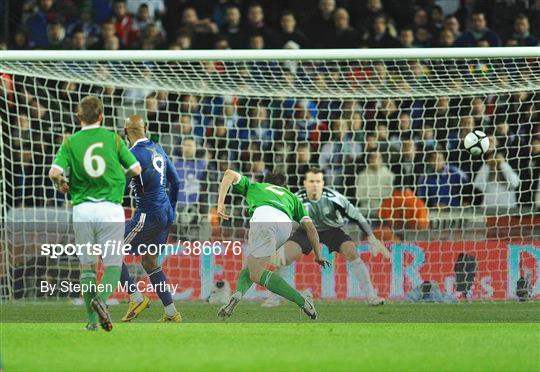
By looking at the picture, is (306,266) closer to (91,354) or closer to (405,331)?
(405,331)

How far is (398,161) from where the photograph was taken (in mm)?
14008

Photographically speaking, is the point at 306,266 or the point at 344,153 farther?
the point at 344,153

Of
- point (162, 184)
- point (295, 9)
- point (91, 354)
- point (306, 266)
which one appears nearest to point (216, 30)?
point (295, 9)

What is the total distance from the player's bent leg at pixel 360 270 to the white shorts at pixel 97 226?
172 inches

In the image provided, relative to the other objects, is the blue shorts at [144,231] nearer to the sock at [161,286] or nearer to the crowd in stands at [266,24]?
the sock at [161,286]

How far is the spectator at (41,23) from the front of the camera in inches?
631

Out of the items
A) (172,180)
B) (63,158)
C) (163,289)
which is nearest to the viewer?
(63,158)

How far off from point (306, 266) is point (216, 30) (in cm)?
476

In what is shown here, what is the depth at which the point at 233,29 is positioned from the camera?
15.8 m

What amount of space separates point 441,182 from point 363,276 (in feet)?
7.36

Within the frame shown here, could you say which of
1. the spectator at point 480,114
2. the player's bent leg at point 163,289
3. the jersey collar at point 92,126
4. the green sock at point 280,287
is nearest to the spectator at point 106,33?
the spectator at point 480,114

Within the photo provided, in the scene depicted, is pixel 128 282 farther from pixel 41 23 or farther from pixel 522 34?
pixel 522 34

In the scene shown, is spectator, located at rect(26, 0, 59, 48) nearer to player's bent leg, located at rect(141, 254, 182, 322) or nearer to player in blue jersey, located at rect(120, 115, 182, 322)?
player in blue jersey, located at rect(120, 115, 182, 322)

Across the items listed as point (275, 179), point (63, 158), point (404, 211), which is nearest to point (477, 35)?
point (404, 211)
